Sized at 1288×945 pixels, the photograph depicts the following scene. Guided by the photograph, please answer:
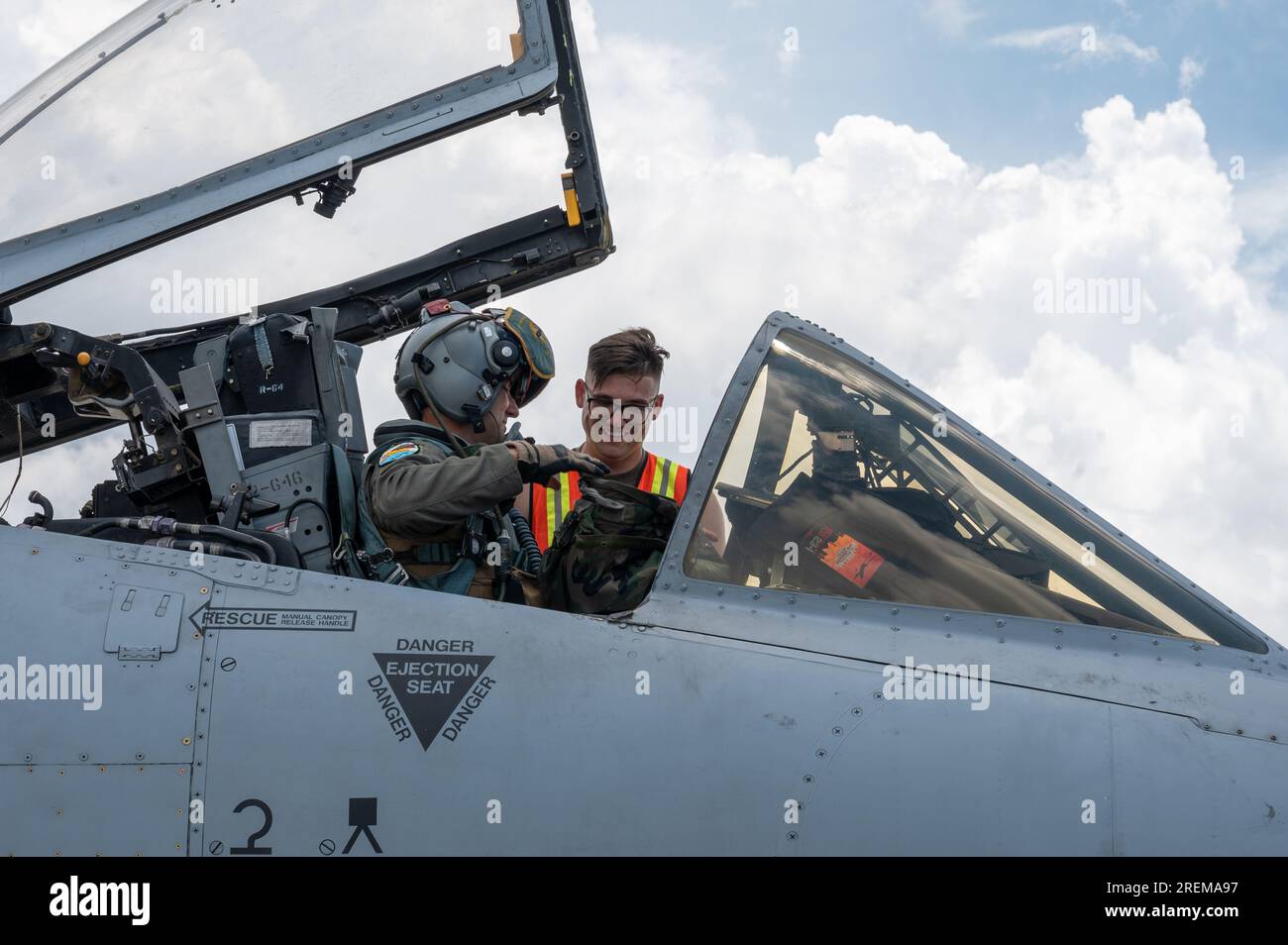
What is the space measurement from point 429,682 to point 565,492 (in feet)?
7.30

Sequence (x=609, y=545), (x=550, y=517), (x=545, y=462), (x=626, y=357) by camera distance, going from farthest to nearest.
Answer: (x=550, y=517) < (x=626, y=357) < (x=609, y=545) < (x=545, y=462)

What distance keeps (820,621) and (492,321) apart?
151 cm

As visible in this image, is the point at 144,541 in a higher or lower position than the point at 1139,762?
higher

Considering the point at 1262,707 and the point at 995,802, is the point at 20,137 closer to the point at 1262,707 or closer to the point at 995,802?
the point at 995,802

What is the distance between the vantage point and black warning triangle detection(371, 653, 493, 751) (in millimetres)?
2492

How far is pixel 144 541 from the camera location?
3004mm

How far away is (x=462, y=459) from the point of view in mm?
3062

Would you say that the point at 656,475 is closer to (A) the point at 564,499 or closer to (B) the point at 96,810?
(A) the point at 564,499

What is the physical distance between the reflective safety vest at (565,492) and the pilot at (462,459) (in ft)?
2.88

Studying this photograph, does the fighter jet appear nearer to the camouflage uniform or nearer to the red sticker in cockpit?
the red sticker in cockpit

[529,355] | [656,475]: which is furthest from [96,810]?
[656,475]

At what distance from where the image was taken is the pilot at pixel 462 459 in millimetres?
3010

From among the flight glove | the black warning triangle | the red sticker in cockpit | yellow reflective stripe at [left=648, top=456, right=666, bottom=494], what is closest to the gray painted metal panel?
the black warning triangle
